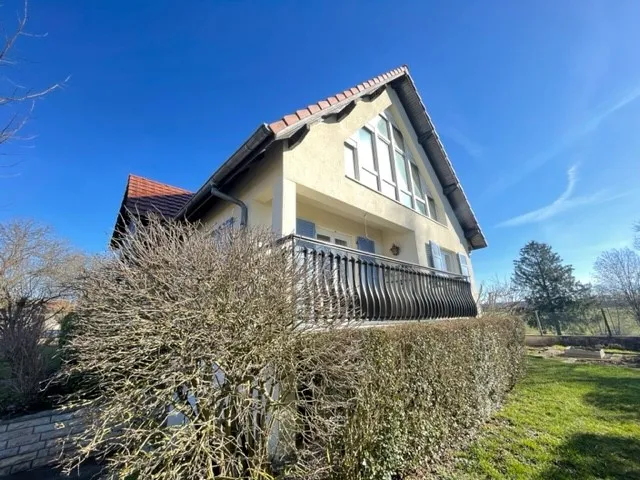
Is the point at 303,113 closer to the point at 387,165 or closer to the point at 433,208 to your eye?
the point at 387,165

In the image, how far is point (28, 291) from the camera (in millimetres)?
15172

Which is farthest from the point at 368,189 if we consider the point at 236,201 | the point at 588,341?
the point at 588,341

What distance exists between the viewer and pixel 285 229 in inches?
235

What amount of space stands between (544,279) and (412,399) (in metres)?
44.8

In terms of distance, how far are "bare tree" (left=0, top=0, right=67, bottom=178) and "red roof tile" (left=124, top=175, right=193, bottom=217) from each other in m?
8.06

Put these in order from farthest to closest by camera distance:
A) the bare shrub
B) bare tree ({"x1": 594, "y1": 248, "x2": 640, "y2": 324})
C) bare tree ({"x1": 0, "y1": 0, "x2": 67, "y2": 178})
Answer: bare tree ({"x1": 594, "y1": 248, "x2": 640, "y2": 324}), the bare shrub, bare tree ({"x1": 0, "y1": 0, "x2": 67, "y2": 178})

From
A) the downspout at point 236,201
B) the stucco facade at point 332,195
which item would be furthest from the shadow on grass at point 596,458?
the downspout at point 236,201

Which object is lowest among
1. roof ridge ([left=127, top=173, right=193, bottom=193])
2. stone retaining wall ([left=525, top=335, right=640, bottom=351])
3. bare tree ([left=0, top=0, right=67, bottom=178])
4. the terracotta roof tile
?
stone retaining wall ([left=525, top=335, right=640, bottom=351])

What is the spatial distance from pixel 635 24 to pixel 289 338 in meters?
13.9

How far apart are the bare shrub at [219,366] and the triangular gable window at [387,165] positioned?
5773mm

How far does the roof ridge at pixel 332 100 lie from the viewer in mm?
6052

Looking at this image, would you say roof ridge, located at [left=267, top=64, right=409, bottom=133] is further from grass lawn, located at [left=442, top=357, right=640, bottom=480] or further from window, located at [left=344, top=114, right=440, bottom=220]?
grass lawn, located at [left=442, top=357, right=640, bottom=480]

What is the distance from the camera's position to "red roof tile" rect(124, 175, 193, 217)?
1098cm

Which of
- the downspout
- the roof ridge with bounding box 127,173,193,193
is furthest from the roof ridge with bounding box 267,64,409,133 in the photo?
the roof ridge with bounding box 127,173,193,193
